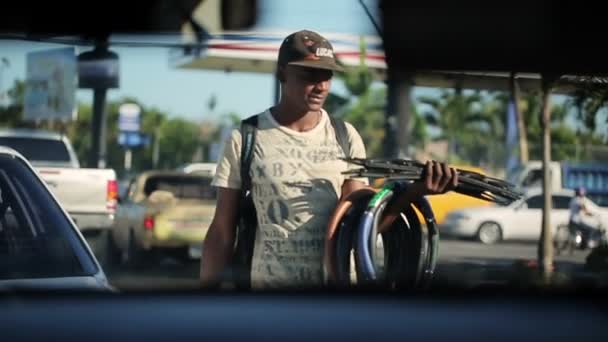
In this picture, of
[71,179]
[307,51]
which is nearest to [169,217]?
[71,179]

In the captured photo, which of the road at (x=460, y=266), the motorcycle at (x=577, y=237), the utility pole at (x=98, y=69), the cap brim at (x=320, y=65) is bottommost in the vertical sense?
the road at (x=460, y=266)

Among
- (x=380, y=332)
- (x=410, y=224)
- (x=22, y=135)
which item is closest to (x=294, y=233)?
(x=410, y=224)

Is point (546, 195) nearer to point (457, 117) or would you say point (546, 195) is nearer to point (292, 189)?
point (457, 117)

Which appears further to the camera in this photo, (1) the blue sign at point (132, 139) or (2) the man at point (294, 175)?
(2) the man at point (294, 175)

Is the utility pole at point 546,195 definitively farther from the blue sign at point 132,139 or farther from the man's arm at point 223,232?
the blue sign at point 132,139

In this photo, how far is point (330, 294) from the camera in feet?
7.79

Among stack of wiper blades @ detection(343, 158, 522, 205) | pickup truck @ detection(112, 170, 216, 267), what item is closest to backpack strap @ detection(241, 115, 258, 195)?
pickup truck @ detection(112, 170, 216, 267)

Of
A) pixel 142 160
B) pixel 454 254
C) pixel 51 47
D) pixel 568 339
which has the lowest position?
pixel 568 339

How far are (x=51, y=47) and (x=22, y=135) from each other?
0.27m

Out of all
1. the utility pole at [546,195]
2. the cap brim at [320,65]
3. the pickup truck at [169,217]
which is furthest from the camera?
the pickup truck at [169,217]

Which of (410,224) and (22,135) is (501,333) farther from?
(22,135)

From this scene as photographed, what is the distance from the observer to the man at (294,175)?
103 inches

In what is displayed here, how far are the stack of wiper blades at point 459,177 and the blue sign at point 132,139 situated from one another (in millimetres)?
487

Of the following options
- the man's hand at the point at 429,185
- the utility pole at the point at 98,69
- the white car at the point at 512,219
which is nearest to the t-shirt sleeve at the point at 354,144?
the man's hand at the point at 429,185
